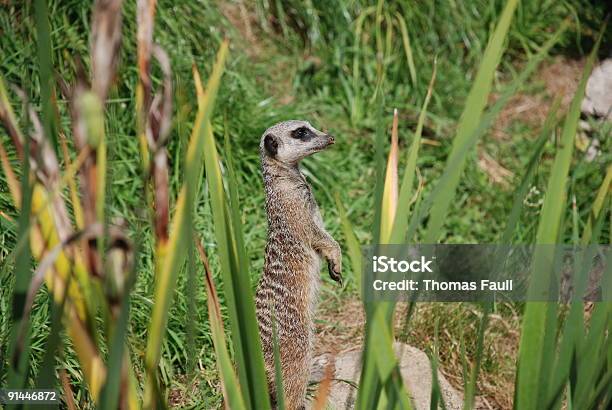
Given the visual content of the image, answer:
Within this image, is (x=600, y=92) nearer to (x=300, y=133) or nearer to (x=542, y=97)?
(x=542, y=97)

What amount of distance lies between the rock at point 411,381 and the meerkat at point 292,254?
0.15 m

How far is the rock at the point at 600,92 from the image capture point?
4.43 metres

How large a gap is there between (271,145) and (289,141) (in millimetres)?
57

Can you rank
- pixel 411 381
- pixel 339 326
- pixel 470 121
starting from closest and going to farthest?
pixel 470 121 < pixel 411 381 < pixel 339 326

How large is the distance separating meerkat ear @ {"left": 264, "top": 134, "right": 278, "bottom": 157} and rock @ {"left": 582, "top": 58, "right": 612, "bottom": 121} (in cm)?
251

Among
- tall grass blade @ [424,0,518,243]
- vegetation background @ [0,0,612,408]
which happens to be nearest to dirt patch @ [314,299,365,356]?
vegetation background @ [0,0,612,408]

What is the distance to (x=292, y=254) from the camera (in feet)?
8.21

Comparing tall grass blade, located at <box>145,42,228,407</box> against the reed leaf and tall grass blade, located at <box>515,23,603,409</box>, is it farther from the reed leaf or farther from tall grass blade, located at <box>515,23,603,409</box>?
tall grass blade, located at <box>515,23,603,409</box>

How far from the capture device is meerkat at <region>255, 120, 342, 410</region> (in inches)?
95.6

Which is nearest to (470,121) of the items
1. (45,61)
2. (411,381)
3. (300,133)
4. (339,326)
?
(45,61)

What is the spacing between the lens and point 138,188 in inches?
140

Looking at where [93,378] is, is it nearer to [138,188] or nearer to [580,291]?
[580,291]

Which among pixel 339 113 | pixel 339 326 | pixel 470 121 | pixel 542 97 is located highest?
pixel 542 97

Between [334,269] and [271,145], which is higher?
[271,145]
